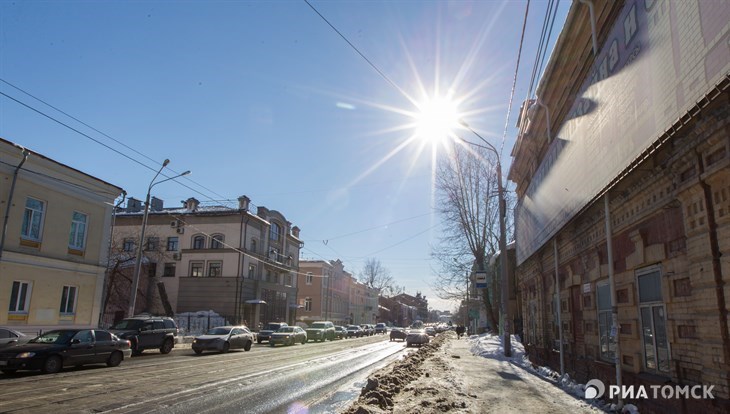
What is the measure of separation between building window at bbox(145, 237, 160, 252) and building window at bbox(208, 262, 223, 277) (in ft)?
21.4

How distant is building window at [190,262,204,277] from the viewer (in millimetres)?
48062

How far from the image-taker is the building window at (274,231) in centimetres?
5459

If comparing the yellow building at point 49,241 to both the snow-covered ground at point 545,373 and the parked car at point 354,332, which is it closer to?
the snow-covered ground at point 545,373

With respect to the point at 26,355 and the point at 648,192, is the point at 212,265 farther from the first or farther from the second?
the point at 648,192

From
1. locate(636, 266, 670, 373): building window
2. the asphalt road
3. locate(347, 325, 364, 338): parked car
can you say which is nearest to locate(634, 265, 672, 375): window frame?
locate(636, 266, 670, 373): building window

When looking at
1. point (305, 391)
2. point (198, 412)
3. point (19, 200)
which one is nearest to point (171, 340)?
point (19, 200)

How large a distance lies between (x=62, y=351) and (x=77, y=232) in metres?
12.5

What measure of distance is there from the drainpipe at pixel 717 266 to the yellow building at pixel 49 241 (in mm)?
24770

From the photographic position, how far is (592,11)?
30.6 ft

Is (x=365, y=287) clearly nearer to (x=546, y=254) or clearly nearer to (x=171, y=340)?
(x=171, y=340)

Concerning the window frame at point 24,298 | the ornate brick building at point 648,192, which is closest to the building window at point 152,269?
the window frame at point 24,298

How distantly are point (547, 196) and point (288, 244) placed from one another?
4981 cm

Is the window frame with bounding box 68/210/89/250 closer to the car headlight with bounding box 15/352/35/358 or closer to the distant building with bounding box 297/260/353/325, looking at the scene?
the car headlight with bounding box 15/352/35/358

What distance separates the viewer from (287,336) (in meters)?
35.2
